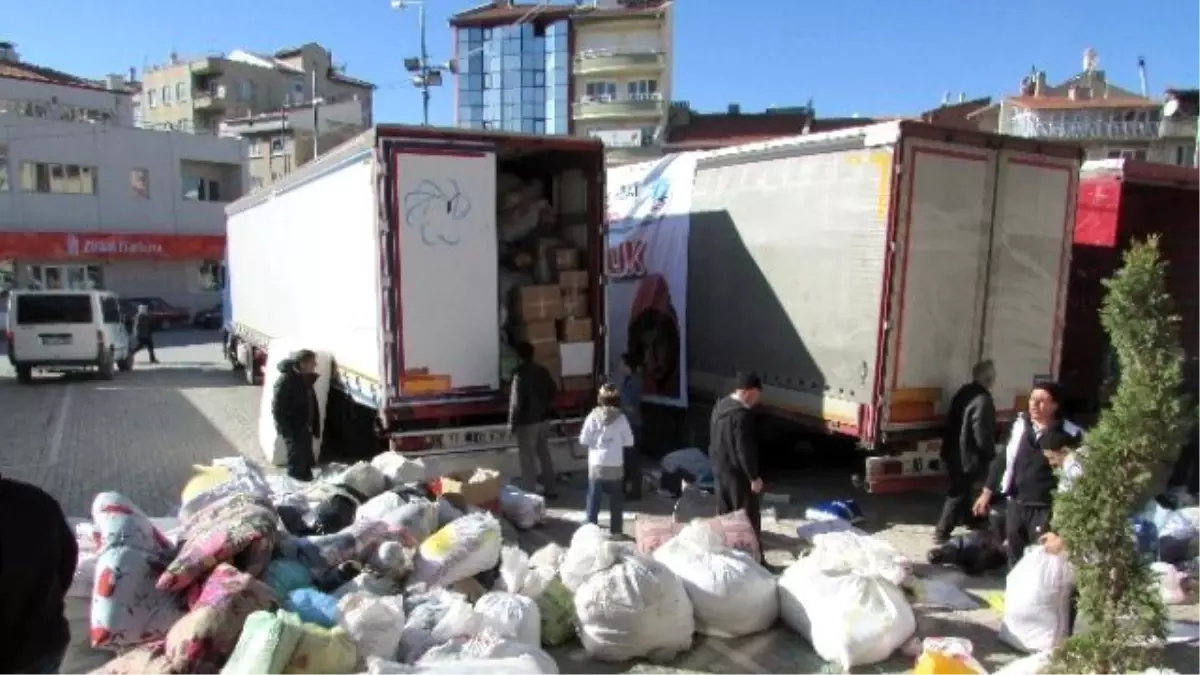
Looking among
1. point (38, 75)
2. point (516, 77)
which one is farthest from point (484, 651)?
point (516, 77)

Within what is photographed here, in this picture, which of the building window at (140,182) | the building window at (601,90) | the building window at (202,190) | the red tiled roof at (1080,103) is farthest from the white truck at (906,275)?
the red tiled roof at (1080,103)

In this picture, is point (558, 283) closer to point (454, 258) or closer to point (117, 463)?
point (454, 258)

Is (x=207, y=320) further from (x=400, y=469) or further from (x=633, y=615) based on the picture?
(x=633, y=615)

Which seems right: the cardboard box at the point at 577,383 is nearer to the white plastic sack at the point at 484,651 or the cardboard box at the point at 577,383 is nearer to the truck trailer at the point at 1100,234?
the white plastic sack at the point at 484,651

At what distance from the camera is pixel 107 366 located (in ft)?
55.6

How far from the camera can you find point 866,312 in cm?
700

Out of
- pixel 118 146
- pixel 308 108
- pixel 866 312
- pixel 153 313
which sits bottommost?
pixel 153 313

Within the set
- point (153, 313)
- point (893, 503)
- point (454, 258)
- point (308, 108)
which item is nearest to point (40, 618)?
point (454, 258)

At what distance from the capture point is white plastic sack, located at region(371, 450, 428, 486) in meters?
6.98

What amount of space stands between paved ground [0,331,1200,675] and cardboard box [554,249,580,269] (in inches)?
84.3

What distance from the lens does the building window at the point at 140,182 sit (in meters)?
34.7

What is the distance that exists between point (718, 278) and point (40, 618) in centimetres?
690

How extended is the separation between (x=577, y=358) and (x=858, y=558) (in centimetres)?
371

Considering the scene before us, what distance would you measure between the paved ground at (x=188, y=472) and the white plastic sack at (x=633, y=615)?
0.29ft
